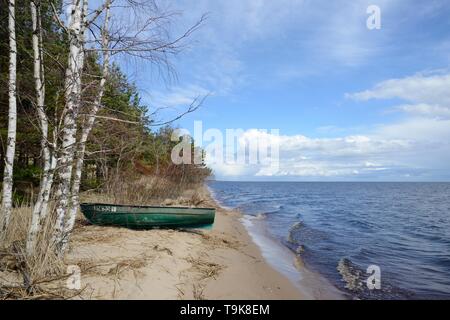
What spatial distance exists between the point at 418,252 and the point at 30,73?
13.7 metres

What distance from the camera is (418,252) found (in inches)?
437

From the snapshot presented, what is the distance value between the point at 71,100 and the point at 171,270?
11.2 feet

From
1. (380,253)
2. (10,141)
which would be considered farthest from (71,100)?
(380,253)

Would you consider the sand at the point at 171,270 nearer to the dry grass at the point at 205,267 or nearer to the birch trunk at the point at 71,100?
the dry grass at the point at 205,267

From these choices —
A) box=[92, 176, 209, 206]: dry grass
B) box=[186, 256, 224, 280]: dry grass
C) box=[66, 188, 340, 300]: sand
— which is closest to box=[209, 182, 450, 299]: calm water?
box=[66, 188, 340, 300]: sand

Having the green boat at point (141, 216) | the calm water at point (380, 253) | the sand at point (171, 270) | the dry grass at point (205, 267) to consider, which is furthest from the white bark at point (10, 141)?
the calm water at point (380, 253)

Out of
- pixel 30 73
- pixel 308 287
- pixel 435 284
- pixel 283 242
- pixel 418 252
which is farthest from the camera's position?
pixel 283 242

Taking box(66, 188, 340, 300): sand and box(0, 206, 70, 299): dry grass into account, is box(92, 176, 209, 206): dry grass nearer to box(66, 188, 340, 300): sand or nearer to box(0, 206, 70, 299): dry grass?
box(66, 188, 340, 300): sand

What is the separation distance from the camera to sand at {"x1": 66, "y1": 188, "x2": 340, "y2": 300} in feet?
16.6

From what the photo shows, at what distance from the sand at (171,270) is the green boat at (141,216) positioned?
29 cm

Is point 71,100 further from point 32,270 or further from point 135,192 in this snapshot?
point 135,192

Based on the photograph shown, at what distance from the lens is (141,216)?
9.12 m
